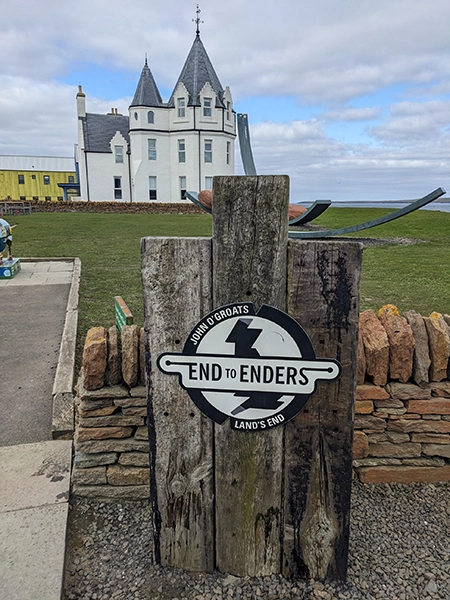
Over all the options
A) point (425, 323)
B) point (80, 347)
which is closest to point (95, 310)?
point (80, 347)

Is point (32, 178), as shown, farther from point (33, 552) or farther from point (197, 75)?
point (33, 552)

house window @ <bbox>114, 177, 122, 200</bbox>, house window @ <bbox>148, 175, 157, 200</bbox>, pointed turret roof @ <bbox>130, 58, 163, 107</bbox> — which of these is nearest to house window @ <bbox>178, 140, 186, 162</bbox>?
house window @ <bbox>148, 175, 157, 200</bbox>

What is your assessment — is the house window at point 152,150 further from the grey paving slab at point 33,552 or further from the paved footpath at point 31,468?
the grey paving slab at point 33,552

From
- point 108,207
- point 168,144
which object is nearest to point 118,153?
point 168,144

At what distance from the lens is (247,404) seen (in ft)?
7.04

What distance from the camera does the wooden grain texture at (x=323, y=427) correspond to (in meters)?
2.05

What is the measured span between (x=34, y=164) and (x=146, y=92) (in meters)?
32.7

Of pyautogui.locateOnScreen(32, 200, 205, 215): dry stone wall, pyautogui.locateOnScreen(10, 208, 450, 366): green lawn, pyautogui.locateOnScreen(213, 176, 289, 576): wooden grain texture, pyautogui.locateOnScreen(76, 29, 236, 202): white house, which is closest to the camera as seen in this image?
pyautogui.locateOnScreen(213, 176, 289, 576): wooden grain texture

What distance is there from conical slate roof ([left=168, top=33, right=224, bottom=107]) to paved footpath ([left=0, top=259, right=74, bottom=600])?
122ft

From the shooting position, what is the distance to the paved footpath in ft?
7.95

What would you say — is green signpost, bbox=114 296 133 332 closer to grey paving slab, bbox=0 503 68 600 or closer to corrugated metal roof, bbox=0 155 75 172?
grey paving slab, bbox=0 503 68 600

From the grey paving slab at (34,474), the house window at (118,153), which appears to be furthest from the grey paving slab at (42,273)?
the house window at (118,153)

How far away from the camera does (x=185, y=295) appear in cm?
212

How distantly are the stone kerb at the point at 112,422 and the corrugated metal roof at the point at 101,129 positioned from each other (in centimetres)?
4243
